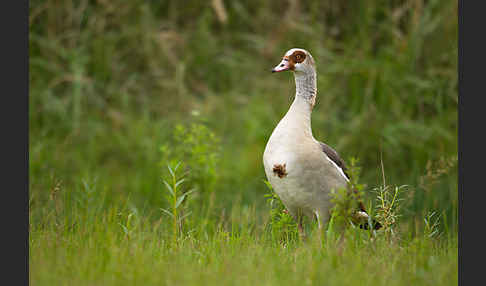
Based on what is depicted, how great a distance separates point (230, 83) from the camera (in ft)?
29.2

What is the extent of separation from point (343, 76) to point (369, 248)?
510 centimetres

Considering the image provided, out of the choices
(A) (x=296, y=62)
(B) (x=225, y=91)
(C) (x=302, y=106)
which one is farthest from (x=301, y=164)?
(B) (x=225, y=91)

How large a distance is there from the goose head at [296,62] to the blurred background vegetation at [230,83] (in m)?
2.82

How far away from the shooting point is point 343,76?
8.49m

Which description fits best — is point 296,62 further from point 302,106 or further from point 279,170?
point 279,170

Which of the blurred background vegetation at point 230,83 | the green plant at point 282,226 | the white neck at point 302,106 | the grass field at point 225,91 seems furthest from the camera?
the blurred background vegetation at point 230,83

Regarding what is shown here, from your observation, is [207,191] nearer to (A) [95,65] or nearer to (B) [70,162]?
(B) [70,162]

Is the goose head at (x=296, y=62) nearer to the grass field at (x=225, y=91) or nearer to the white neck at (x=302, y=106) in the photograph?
the white neck at (x=302, y=106)

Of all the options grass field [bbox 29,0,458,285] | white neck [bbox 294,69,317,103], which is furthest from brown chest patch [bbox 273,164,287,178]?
grass field [bbox 29,0,458,285]

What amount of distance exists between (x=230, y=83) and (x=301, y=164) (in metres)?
5.07

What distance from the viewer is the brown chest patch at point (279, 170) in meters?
4.01

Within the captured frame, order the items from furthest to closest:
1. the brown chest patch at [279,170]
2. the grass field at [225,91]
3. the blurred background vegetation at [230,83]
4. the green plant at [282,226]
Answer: the blurred background vegetation at [230,83] < the grass field at [225,91] < the green plant at [282,226] < the brown chest patch at [279,170]

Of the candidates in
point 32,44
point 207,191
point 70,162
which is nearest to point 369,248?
point 207,191

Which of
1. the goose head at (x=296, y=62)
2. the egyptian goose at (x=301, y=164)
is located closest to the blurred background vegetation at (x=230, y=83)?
the egyptian goose at (x=301, y=164)
